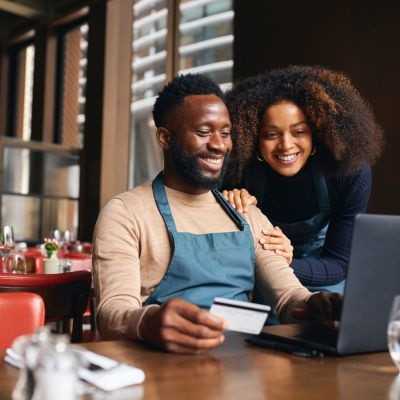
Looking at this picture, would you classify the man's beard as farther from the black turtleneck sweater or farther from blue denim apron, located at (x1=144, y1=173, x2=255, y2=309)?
the black turtleneck sweater

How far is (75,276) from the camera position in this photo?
96.0 inches

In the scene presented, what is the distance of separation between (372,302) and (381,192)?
3.00 meters

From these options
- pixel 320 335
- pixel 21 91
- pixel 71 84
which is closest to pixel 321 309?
pixel 320 335

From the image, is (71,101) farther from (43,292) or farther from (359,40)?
(43,292)

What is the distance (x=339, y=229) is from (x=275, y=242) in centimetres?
50

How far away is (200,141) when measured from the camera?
167 cm

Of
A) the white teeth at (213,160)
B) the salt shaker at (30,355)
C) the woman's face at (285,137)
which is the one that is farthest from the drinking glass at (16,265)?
→ the salt shaker at (30,355)

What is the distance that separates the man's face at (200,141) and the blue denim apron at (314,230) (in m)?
0.63

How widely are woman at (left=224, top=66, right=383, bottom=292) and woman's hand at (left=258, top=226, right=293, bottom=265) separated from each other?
321 millimetres

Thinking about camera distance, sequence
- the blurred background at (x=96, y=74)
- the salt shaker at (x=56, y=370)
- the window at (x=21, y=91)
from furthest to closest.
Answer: the window at (x=21, y=91)
the blurred background at (x=96, y=74)
the salt shaker at (x=56, y=370)

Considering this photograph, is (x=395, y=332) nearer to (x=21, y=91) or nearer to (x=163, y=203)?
(x=163, y=203)


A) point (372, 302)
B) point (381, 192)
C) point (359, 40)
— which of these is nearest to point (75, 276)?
point (372, 302)

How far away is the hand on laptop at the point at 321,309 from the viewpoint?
1.29 metres

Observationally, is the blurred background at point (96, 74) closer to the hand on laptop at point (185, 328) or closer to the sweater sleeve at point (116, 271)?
the sweater sleeve at point (116, 271)
